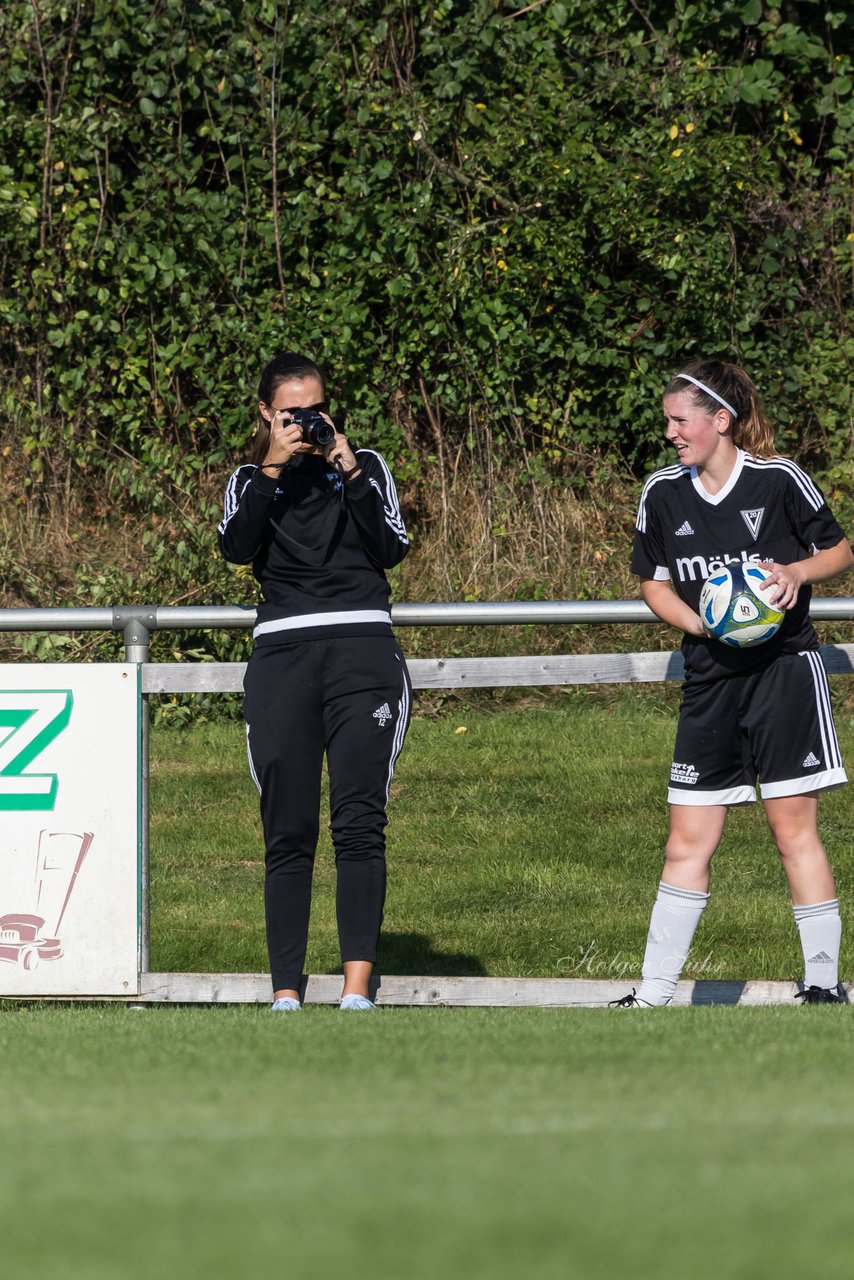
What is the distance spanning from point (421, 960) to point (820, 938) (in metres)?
2.08

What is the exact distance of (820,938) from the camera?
189 inches

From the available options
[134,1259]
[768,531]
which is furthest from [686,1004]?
[134,1259]

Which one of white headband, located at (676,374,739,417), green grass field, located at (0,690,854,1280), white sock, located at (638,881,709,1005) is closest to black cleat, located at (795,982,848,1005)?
green grass field, located at (0,690,854,1280)

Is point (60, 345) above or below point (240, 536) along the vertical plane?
above

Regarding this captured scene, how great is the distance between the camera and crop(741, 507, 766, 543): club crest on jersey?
4.87 metres

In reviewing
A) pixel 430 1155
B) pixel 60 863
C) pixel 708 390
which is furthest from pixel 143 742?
pixel 430 1155

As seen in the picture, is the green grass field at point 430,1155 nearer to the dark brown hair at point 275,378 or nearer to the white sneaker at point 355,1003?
the white sneaker at point 355,1003

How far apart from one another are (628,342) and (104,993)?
7.31 meters

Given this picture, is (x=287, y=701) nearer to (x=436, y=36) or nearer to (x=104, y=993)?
(x=104, y=993)

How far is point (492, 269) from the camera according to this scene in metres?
10.9

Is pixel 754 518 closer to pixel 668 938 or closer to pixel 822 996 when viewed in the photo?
pixel 668 938

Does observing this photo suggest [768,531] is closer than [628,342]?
Yes

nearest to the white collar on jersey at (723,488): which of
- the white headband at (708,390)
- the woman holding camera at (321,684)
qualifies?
the white headband at (708,390)

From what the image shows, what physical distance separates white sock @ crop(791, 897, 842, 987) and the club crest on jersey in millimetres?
1112
